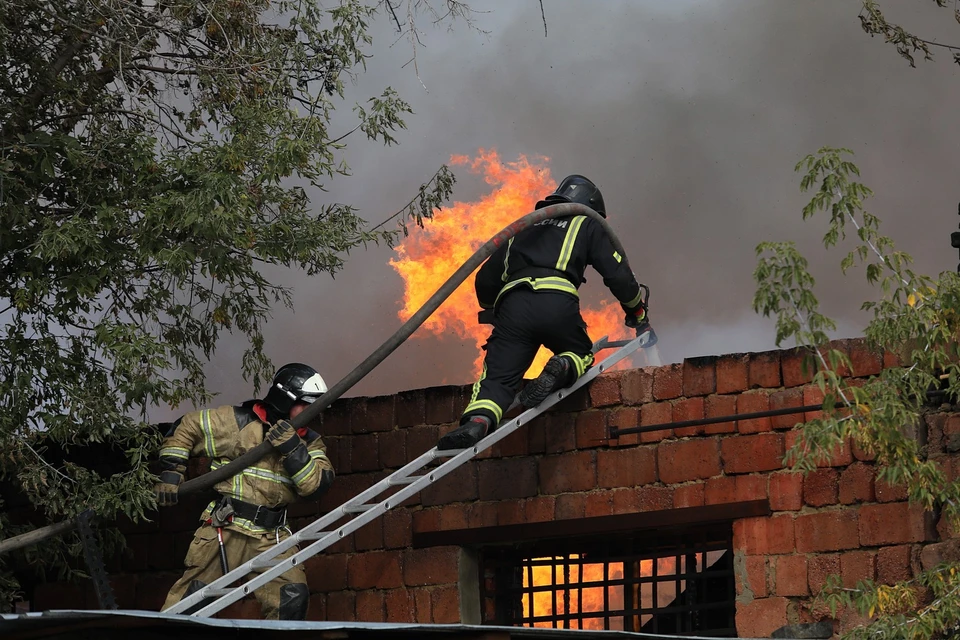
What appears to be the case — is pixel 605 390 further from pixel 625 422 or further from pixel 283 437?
pixel 283 437

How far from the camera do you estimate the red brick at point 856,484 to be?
25.7 feet

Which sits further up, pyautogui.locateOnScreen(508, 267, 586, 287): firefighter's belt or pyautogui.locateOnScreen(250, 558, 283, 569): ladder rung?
pyautogui.locateOnScreen(508, 267, 586, 287): firefighter's belt

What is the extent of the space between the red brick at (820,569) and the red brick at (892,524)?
19 centimetres

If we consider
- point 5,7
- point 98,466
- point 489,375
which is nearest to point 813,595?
point 489,375

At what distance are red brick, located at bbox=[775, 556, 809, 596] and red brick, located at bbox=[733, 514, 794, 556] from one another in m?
0.06

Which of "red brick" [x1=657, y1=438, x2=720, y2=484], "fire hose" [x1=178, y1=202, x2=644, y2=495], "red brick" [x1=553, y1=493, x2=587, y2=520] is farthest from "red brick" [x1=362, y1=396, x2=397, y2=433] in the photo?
"red brick" [x1=657, y1=438, x2=720, y2=484]

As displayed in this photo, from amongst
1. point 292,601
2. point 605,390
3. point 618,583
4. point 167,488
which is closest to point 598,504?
point 618,583

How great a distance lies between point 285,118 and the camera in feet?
28.5

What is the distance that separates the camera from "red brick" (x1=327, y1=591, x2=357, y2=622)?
8930 mm

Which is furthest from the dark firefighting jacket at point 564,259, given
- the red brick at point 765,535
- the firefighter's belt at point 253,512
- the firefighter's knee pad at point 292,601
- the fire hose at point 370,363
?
the firefighter's knee pad at point 292,601

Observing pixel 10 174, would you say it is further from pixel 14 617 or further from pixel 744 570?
pixel 744 570

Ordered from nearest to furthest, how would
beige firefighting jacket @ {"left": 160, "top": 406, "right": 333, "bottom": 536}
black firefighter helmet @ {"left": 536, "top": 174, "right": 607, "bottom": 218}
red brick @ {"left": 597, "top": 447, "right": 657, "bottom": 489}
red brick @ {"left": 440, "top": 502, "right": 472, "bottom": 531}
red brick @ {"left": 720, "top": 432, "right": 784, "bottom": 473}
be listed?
red brick @ {"left": 720, "top": 432, "right": 784, "bottom": 473}
beige firefighting jacket @ {"left": 160, "top": 406, "right": 333, "bottom": 536}
red brick @ {"left": 597, "top": 447, "right": 657, "bottom": 489}
red brick @ {"left": 440, "top": 502, "right": 472, "bottom": 531}
black firefighter helmet @ {"left": 536, "top": 174, "right": 607, "bottom": 218}

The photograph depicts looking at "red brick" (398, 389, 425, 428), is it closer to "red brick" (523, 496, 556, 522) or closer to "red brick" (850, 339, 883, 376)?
"red brick" (523, 496, 556, 522)

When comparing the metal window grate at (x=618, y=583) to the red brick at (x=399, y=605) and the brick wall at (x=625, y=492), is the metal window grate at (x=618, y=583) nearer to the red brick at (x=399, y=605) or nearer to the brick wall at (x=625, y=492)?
the brick wall at (x=625, y=492)
